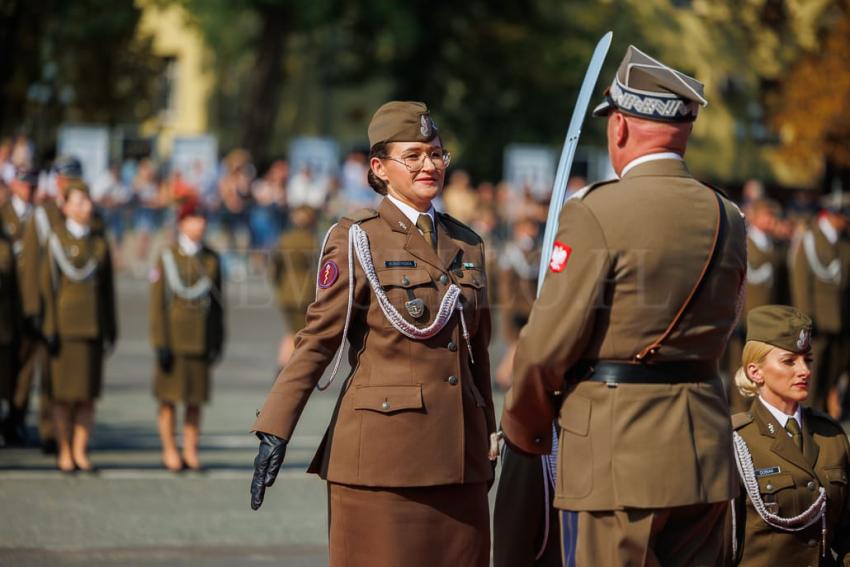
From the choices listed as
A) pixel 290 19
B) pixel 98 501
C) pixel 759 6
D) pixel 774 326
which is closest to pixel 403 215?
pixel 774 326

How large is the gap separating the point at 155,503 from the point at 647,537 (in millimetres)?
5889

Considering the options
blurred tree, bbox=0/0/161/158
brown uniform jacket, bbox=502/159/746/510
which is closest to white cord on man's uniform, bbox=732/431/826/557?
brown uniform jacket, bbox=502/159/746/510

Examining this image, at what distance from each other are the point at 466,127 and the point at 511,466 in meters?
38.0

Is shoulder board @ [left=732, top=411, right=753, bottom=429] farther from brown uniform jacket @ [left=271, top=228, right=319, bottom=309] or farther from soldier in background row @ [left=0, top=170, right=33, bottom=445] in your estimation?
brown uniform jacket @ [left=271, top=228, right=319, bottom=309]

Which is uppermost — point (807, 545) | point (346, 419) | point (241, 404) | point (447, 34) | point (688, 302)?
Result: point (447, 34)

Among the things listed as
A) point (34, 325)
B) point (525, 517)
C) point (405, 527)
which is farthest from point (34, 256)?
point (525, 517)

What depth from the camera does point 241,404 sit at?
15375mm

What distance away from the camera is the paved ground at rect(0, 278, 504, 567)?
8781mm

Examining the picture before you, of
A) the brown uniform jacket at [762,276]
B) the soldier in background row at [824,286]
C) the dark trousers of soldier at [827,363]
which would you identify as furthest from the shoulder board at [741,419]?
the soldier in background row at [824,286]

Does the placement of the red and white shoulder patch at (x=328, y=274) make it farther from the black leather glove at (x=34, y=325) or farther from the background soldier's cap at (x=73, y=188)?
the black leather glove at (x=34, y=325)

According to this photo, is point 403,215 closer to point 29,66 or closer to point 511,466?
point 511,466

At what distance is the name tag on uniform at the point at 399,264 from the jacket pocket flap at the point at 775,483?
146 centimetres

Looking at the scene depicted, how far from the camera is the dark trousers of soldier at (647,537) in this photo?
4.81m

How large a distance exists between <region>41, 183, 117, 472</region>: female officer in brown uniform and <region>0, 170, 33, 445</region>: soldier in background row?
34 centimetres
